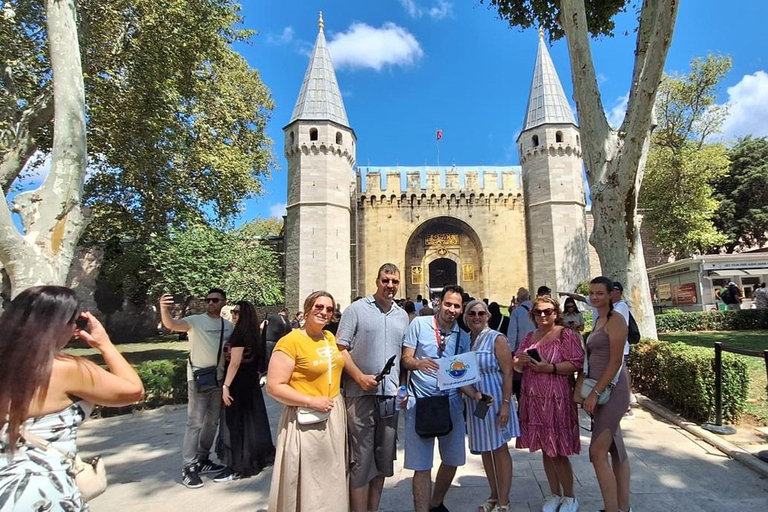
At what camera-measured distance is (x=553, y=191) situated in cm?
2222

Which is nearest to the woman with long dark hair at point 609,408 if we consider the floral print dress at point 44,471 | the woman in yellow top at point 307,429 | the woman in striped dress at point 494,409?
the woman in striped dress at point 494,409

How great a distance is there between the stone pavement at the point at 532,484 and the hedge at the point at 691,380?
0.47 metres

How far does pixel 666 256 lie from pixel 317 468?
29.8 meters

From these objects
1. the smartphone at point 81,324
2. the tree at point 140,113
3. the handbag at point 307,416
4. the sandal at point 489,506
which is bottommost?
the sandal at point 489,506

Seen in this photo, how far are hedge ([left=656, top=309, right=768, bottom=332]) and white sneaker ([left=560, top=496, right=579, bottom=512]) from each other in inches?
541

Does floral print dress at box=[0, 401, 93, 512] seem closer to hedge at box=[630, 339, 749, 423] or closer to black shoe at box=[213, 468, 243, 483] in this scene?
black shoe at box=[213, 468, 243, 483]

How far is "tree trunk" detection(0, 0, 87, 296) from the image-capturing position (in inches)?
214

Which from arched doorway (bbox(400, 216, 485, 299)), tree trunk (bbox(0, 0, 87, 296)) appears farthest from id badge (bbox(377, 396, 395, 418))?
arched doorway (bbox(400, 216, 485, 299))

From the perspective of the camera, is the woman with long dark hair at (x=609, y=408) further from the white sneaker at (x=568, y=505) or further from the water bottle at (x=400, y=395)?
the water bottle at (x=400, y=395)

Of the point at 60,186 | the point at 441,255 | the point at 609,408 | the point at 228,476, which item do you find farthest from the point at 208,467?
the point at 441,255

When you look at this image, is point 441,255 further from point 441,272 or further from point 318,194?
point 318,194

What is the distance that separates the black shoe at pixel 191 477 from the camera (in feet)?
12.5

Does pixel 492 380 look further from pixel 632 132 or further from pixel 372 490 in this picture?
pixel 632 132

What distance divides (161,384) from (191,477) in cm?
427
